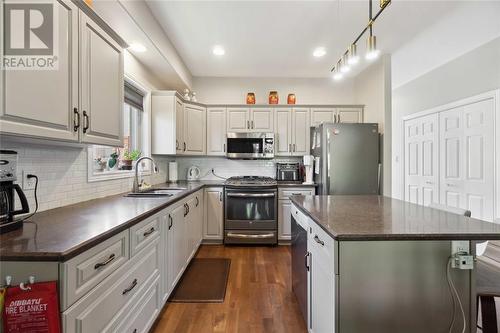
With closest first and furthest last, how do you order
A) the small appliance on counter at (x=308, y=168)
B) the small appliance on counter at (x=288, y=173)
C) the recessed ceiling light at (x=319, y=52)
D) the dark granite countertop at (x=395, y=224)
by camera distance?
1. the dark granite countertop at (x=395, y=224)
2. the recessed ceiling light at (x=319, y=52)
3. the small appliance on counter at (x=308, y=168)
4. the small appliance on counter at (x=288, y=173)

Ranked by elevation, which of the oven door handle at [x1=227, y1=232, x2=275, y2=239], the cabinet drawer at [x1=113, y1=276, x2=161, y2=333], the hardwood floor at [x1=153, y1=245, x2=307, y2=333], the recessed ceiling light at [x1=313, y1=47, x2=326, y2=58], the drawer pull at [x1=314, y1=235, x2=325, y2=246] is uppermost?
the recessed ceiling light at [x1=313, y1=47, x2=326, y2=58]

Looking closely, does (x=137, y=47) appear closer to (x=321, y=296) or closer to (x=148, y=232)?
(x=148, y=232)

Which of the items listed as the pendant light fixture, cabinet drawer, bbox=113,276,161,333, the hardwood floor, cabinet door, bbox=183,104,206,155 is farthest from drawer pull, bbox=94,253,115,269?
cabinet door, bbox=183,104,206,155

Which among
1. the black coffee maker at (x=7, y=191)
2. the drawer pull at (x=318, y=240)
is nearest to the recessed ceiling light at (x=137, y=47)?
the black coffee maker at (x=7, y=191)

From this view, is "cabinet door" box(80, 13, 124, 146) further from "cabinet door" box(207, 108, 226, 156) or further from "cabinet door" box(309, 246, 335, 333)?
"cabinet door" box(207, 108, 226, 156)

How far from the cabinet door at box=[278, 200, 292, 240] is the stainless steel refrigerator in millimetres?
596

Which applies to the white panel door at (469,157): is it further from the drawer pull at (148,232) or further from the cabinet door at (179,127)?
the cabinet door at (179,127)

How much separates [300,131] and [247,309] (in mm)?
2796

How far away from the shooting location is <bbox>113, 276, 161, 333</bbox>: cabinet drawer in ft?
4.47

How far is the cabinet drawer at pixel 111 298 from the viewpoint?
0.96 meters

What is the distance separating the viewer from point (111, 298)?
1194 mm

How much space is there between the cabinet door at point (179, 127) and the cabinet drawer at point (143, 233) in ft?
5.91

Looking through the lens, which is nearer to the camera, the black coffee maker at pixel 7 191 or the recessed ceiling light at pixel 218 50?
the black coffee maker at pixel 7 191

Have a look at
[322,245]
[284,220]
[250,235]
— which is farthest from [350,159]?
[322,245]
